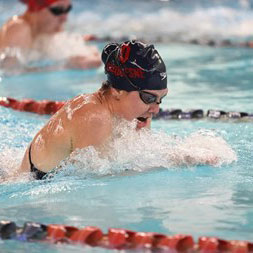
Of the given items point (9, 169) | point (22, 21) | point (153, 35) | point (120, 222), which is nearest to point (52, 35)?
point (22, 21)

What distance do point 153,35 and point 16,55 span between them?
2.94 metres

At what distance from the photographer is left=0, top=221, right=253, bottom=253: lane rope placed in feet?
10.0

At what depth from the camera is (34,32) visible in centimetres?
831

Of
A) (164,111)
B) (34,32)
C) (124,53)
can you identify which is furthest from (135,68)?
(34,32)

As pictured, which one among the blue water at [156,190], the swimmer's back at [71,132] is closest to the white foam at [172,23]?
the blue water at [156,190]

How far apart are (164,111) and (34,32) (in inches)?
111

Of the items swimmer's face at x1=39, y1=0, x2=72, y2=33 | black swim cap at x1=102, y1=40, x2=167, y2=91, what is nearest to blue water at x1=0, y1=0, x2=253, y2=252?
black swim cap at x1=102, y1=40, x2=167, y2=91

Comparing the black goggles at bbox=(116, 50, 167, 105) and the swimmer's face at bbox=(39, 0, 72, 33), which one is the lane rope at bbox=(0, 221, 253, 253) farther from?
the swimmer's face at bbox=(39, 0, 72, 33)

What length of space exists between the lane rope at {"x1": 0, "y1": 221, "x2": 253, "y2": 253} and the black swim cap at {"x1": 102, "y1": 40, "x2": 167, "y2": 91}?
103 centimetres

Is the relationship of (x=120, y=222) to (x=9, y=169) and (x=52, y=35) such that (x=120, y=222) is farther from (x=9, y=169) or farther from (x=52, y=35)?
(x=52, y=35)

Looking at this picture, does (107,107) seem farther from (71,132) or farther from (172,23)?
(172,23)

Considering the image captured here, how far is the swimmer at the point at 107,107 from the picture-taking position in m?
4.00

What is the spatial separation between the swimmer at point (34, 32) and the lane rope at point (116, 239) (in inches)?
196

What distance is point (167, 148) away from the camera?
4.32 meters
